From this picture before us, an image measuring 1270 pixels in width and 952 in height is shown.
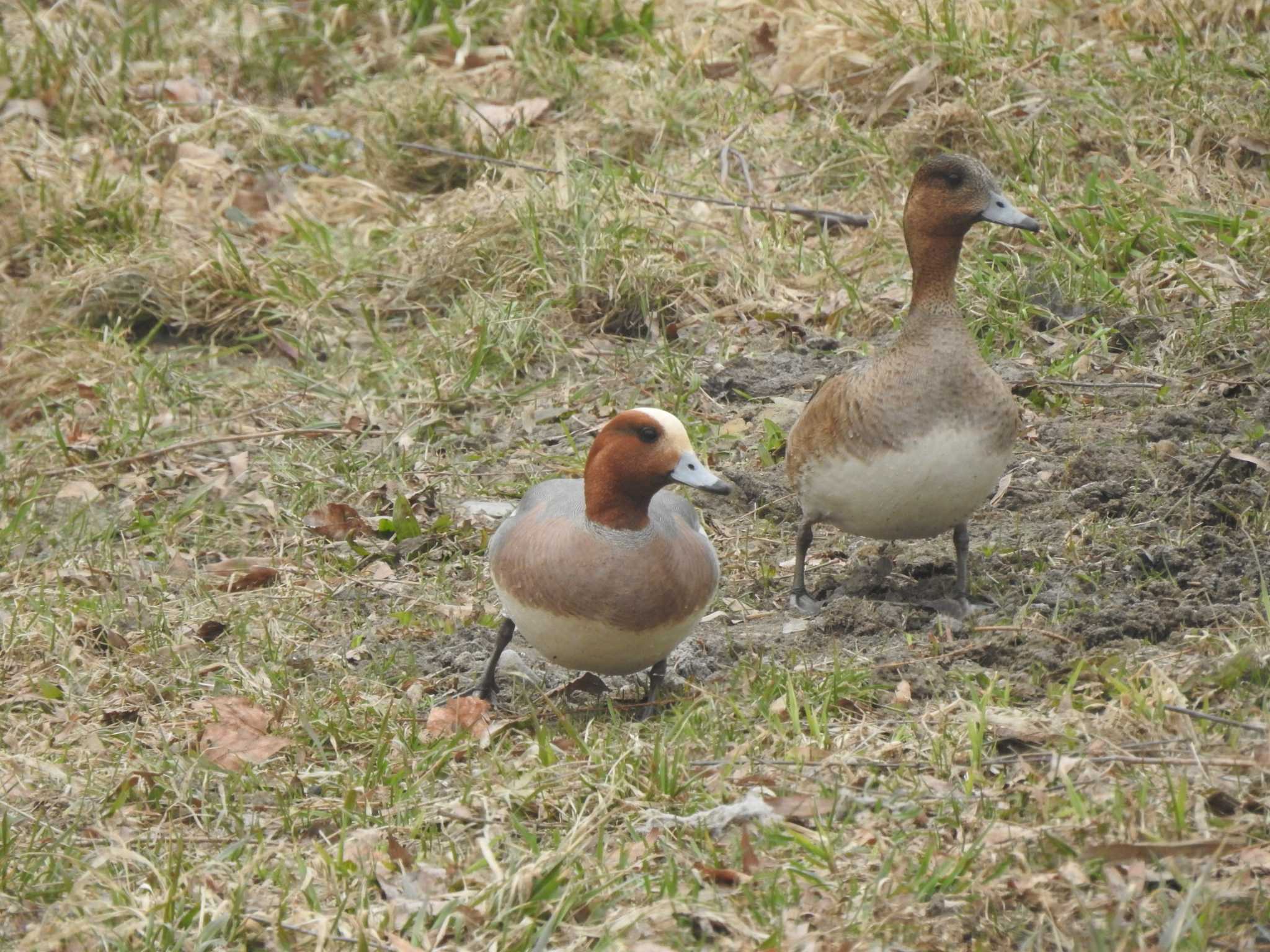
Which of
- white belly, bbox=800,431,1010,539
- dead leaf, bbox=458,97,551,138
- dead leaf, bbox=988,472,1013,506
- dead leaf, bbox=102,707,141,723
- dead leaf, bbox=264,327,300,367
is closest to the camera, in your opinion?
white belly, bbox=800,431,1010,539

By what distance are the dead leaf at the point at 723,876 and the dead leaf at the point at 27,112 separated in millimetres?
6351

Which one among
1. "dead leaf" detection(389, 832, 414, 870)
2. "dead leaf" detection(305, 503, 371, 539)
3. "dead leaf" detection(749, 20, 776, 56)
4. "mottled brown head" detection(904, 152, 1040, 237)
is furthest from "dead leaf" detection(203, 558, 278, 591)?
"dead leaf" detection(749, 20, 776, 56)

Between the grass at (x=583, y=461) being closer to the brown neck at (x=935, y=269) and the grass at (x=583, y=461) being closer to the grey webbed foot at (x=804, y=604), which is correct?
the grey webbed foot at (x=804, y=604)

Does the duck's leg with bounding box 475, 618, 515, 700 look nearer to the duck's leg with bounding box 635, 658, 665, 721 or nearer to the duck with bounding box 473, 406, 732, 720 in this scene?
the duck with bounding box 473, 406, 732, 720

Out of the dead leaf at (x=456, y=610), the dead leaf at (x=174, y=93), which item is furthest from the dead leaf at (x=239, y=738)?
the dead leaf at (x=174, y=93)

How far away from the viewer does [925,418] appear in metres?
4.30

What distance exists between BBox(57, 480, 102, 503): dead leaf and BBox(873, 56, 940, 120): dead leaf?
3523 millimetres

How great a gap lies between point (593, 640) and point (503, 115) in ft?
14.9

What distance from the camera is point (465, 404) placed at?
248 inches

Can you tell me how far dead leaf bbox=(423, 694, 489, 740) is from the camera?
4.04 meters

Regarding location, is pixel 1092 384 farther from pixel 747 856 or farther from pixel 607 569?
pixel 747 856

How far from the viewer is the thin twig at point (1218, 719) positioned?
3354mm

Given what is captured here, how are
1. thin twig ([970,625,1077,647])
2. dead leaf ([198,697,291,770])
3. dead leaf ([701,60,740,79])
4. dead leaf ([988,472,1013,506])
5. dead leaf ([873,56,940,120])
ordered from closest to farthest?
dead leaf ([198,697,291,770])
thin twig ([970,625,1077,647])
dead leaf ([988,472,1013,506])
dead leaf ([873,56,940,120])
dead leaf ([701,60,740,79])

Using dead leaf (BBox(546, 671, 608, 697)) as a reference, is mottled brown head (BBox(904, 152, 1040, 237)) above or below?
above
